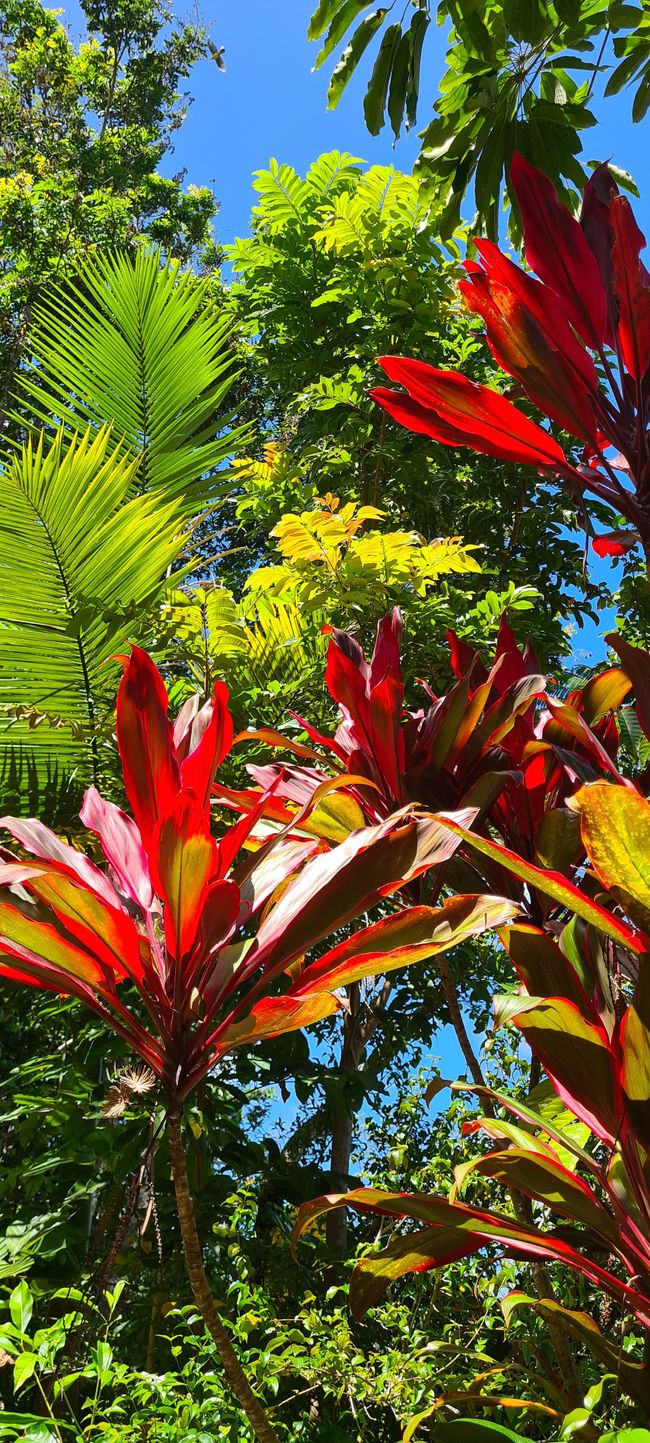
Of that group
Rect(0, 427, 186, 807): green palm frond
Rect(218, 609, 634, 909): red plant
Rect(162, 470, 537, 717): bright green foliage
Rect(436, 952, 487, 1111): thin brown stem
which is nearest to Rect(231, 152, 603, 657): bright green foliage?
Rect(162, 470, 537, 717): bright green foliage

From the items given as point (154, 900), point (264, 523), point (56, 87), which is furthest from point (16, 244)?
point (154, 900)

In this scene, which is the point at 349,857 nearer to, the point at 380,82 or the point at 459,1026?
the point at 459,1026

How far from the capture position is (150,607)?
2082mm

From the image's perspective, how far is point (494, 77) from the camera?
184 centimetres

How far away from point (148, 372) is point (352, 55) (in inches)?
34.2

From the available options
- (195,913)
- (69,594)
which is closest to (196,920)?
(195,913)

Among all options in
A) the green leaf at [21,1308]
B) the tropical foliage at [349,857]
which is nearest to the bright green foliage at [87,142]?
the tropical foliage at [349,857]

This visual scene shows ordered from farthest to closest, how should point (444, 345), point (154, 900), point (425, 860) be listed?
point (444, 345)
point (154, 900)
point (425, 860)

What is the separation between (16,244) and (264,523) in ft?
18.4

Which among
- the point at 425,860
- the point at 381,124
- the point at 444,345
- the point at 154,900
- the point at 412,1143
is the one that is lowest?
the point at 412,1143

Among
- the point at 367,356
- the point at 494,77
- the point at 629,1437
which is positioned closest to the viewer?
the point at 629,1437

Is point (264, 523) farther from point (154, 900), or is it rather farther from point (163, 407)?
point (154, 900)

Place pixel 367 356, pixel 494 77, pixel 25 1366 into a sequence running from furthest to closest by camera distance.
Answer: pixel 367 356 → pixel 494 77 → pixel 25 1366

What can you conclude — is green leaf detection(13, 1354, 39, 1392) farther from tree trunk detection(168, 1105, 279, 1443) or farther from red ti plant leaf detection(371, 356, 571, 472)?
red ti plant leaf detection(371, 356, 571, 472)
